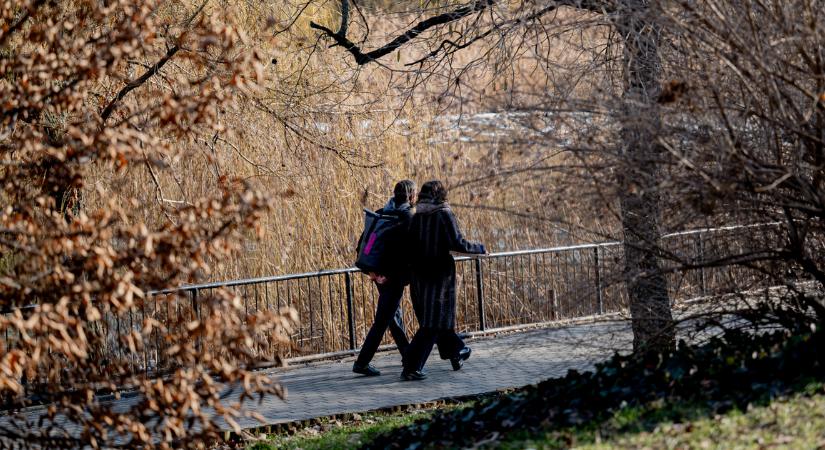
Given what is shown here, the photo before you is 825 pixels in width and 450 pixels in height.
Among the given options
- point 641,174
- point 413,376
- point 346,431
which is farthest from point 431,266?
point 641,174

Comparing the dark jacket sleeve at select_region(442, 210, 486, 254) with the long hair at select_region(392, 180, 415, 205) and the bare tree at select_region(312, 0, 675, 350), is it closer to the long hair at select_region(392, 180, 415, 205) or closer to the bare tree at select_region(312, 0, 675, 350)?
the long hair at select_region(392, 180, 415, 205)

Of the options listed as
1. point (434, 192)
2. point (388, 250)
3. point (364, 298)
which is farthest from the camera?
point (364, 298)

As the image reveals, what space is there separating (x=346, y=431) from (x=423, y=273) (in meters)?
→ 2.32

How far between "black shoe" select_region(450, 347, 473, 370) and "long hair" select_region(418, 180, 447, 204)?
1611 mm

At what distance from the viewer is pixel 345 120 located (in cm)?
1448

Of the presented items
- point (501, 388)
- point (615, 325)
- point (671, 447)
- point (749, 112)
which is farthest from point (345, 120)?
point (671, 447)

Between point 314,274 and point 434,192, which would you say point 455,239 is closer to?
point 434,192

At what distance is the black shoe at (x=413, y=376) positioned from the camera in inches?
400

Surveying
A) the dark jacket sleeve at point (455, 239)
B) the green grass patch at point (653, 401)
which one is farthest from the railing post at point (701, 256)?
the dark jacket sleeve at point (455, 239)

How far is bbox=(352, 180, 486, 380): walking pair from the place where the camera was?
991 cm

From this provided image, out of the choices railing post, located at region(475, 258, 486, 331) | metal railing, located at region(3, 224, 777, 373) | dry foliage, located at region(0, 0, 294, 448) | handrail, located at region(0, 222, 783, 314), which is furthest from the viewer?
railing post, located at region(475, 258, 486, 331)

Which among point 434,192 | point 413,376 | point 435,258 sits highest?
point 434,192

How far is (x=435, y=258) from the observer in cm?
998

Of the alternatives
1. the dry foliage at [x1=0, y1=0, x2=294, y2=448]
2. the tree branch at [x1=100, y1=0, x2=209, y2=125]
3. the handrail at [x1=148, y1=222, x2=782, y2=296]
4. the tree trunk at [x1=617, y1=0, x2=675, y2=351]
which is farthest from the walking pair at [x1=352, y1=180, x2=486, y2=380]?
the dry foliage at [x1=0, y1=0, x2=294, y2=448]
